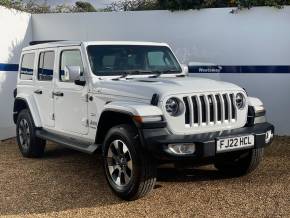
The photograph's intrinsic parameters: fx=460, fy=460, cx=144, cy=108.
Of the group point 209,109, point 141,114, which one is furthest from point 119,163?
point 209,109

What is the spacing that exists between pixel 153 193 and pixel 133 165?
0.65m

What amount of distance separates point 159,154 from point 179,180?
1359 mm

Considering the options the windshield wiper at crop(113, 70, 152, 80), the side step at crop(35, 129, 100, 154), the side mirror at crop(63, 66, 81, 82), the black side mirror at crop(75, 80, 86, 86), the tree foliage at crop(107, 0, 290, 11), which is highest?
the tree foliage at crop(107, 0, 290, 11)

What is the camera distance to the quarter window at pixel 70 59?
6.09 m

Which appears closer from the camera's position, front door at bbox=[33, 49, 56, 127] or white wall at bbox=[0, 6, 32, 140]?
front door at bbox=[33, 49, 56, 127]

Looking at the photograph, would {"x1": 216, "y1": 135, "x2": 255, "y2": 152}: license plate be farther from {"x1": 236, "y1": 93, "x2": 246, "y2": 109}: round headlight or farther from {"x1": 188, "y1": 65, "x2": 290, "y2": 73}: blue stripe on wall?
{"x1": 188, "y1": 65, "x2": 290, "y2": 73}: blue stripe on wall

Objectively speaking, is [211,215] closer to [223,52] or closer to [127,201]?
[127,201]

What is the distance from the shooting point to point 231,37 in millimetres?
9172

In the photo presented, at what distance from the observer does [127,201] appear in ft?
16.6

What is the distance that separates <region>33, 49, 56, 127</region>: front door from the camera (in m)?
6.74

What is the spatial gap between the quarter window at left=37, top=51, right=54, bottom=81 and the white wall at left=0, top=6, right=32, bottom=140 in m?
2.52

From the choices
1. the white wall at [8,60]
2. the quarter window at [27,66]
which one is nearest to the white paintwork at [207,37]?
the white wall at [8,60]

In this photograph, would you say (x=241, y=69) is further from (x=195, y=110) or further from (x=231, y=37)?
(x=195, y=110)

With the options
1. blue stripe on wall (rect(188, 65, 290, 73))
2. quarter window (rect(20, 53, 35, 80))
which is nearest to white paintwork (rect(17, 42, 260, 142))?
quarter window (rect(20, 53, 35, 80))
